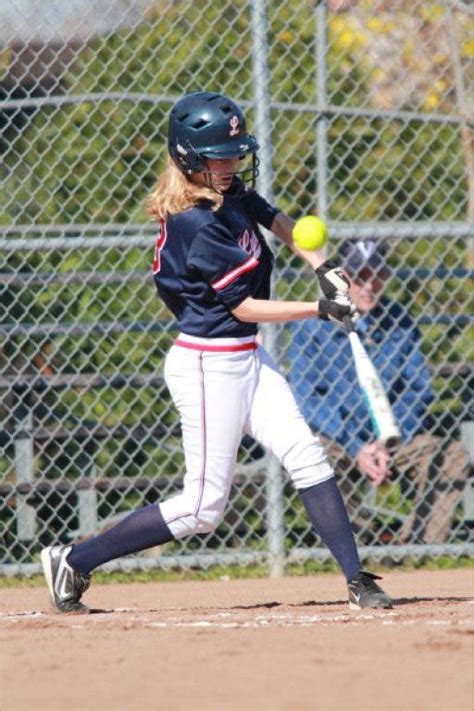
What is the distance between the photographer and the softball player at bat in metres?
5.14

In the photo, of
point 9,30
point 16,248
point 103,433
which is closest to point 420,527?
point 103,433

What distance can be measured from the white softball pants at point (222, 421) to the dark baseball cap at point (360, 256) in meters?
2.12

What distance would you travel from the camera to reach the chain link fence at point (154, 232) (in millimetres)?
7348

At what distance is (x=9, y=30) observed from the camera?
7445mm

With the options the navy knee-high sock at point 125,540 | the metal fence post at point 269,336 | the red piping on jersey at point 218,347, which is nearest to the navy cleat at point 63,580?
the navy knee-high sock at point 125,540

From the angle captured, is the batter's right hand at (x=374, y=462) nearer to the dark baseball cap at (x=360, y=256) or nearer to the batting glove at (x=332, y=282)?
the dark baseball cap at (x=360, y=256)

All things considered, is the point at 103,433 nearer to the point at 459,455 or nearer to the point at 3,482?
the point at 3,482

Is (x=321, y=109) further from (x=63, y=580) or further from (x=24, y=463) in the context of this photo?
(x=63, y=580)

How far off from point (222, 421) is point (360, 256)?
7.56 feet

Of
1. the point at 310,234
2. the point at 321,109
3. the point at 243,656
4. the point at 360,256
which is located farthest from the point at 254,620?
the point at 321,109

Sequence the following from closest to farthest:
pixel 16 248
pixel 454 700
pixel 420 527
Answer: pixel 454 700 → pixel 16 248 → pixel 420 527

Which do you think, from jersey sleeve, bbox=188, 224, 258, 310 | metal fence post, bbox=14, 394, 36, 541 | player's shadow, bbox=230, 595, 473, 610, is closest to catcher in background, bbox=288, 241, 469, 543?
metal fence post, bbox=14, 394, 36, 541

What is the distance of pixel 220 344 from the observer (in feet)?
17.1

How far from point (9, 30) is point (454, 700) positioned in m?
4.79
